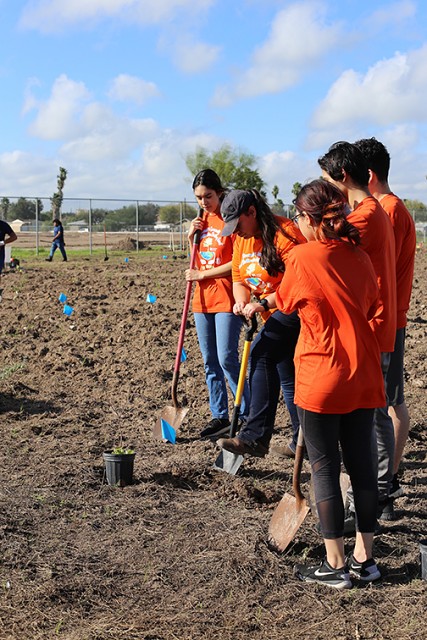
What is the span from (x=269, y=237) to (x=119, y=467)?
5.71ft

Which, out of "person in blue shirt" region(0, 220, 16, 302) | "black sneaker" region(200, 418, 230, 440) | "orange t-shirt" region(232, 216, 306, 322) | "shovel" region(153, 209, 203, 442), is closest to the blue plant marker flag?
"shovel" region(153, 209, 203, 442)

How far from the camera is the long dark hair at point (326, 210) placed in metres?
3.53

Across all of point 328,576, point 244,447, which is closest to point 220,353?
point 244,447

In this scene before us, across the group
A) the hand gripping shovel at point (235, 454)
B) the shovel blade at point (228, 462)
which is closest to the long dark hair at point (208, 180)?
the hand gripping shovel at point (235, 454)

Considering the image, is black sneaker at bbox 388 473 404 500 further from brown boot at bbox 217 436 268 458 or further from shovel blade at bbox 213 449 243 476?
shovel blade at bbox 213 449 243 476

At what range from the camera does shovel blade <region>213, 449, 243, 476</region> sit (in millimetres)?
5441

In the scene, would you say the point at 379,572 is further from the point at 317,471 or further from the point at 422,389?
the point at 422,389

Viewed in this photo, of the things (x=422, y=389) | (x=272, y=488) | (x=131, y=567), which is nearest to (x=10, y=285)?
(x=422, y=389)

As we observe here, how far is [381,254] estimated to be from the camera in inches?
160

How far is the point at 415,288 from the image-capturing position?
48.8 feet

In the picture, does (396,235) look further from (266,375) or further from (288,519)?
(288,519)

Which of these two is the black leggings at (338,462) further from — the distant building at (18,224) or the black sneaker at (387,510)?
the distant building at (18,224)

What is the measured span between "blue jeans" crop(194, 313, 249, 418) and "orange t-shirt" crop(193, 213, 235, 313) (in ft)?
0.27

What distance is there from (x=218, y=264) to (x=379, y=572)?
2919mm
